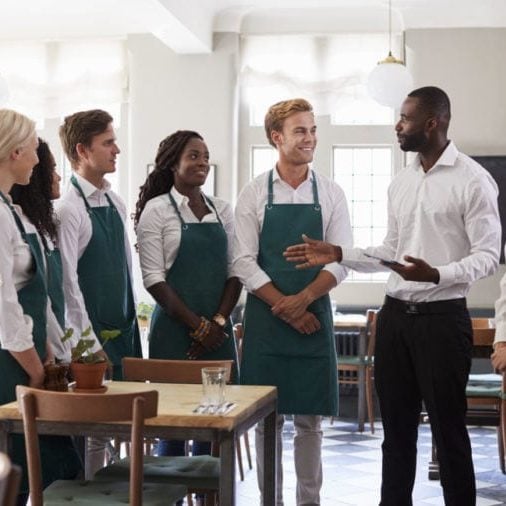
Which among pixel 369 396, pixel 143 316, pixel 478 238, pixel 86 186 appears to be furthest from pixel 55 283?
pixel 369 396

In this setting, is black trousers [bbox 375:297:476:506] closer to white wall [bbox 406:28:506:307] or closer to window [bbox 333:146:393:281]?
white wall [bbox 406:28:506:307]

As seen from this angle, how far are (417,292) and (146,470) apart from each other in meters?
1.18

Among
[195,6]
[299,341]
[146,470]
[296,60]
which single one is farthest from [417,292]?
[296,60]

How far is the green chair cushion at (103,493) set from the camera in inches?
125

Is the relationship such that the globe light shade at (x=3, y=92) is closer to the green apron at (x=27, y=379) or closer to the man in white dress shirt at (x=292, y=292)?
the man in white dress shirt at (x=292, y=292)

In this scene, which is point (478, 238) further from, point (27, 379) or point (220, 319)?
point (27, 379)

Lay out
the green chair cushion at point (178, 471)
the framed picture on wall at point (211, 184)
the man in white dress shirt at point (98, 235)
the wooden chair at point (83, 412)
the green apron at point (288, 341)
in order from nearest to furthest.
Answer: the wooden chair at point (83, 412) < the green chair cushion at point (178, 471) < the man in white dress shirt at point (98, 235) < the green apron at point (288, 341) < the framed picture on wall at point (211, 184)

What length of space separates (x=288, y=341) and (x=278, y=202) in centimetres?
59

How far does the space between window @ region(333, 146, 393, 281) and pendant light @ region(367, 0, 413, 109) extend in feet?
4.84

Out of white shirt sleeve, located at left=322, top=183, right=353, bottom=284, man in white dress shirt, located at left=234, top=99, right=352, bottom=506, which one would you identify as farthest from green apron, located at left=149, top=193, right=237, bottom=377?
white shirt sleeve, located at left=322, top=183, right=353, bottom=284

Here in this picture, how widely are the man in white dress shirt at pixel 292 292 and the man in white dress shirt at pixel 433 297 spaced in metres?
0.39

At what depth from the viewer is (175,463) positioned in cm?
372

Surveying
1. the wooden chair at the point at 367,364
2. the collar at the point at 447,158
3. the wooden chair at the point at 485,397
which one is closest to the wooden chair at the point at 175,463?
the collar at the point at 447,158

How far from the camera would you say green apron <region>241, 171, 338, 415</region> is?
436 cm
